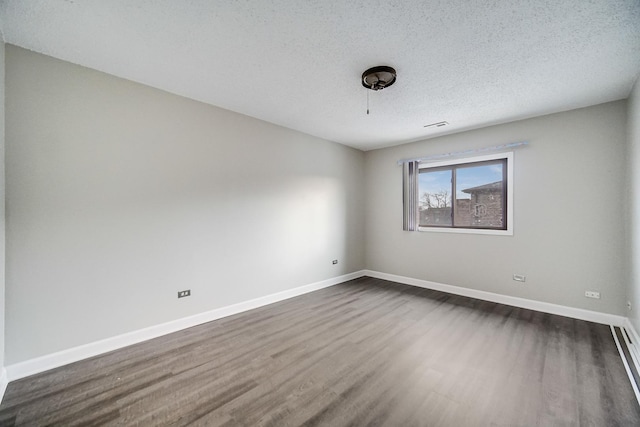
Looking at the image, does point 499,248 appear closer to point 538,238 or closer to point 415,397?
point 538,238

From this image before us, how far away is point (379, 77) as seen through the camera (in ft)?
7.85

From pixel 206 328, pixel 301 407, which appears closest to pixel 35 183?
pixel 206 328

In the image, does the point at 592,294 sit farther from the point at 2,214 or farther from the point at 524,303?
the point at 2,214

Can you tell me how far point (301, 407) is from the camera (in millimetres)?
1740

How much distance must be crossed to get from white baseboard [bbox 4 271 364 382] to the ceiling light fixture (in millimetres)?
3095

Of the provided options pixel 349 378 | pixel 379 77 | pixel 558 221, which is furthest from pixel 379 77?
pixel 558 221

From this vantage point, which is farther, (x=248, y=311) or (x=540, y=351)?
(x=248, y=311)

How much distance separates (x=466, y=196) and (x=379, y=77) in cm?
283

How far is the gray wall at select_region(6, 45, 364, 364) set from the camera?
2.12m

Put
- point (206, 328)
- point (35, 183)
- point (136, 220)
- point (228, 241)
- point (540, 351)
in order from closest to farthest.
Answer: point (35, 183) < point (540, 351) < point (136, 220) < point (206, 328) < point (228, 241)

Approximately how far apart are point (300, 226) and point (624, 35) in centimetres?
386

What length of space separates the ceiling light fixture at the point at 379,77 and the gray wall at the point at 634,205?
7.90ft

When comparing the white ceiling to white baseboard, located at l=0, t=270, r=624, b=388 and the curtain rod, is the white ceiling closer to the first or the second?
the curtain rod

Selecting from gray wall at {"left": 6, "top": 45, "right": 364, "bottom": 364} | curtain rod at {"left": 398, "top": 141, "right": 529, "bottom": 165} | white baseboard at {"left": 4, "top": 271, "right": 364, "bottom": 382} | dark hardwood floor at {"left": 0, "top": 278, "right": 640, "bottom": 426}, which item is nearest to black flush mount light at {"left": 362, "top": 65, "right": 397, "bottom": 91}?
gray wall at {"left": 6, "top": 45, "right": 364, "bottom": 364}
